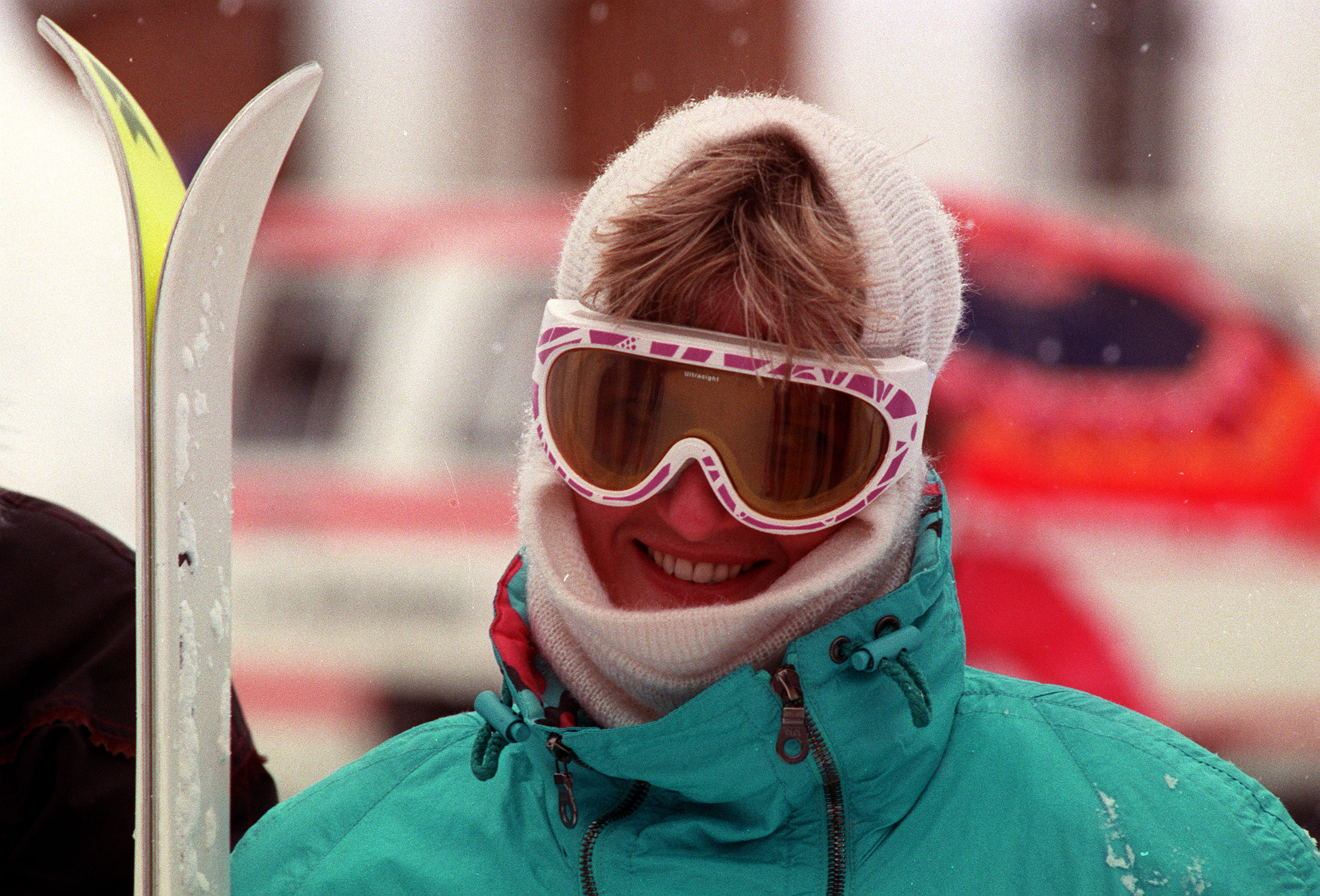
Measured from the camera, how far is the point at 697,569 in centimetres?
140

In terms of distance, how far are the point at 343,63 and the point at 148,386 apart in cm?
490

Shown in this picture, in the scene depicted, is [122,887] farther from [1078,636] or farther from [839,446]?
[1078,636]

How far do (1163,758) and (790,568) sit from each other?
48 centimetres

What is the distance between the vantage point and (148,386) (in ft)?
4.01

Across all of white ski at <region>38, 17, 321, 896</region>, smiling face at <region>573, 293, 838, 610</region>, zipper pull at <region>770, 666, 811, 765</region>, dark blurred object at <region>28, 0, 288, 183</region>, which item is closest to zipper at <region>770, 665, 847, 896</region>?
zipper pull at <region>770, 666, 811, 765</region>

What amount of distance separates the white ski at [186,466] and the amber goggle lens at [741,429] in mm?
410

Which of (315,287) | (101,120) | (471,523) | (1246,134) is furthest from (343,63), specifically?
(101,120)

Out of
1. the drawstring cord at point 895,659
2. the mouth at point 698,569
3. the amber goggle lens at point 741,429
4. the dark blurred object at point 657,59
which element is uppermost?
the dark blurred object at point 657,59

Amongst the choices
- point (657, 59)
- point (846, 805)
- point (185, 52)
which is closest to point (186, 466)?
point (846, 805)

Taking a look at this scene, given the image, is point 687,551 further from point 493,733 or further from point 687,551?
point 493,733

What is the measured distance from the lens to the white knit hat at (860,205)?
1.33m

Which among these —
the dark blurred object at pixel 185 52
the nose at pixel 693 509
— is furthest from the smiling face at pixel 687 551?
the dark blurred object at pixel 185 52

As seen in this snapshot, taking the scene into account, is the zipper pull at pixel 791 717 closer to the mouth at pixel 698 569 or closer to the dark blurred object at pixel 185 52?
the mouth at pixel 698 569

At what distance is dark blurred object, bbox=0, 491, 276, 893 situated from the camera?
1.54 m
